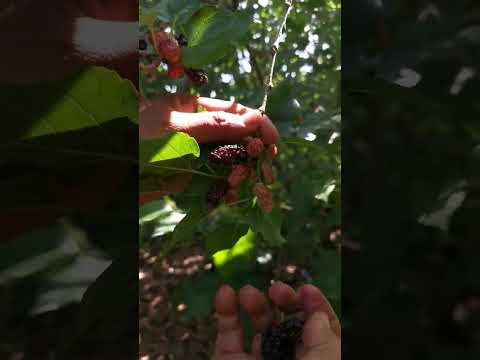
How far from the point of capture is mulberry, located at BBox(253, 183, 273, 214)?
2.45 feet

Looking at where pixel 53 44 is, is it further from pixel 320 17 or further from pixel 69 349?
pixel 320 17

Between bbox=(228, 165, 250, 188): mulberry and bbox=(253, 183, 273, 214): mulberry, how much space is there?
32 mm

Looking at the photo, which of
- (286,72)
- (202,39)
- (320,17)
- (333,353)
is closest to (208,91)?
(286,72)

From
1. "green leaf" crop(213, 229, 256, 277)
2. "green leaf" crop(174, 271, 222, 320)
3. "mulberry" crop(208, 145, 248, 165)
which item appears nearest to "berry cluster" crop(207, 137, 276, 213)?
"mulberry" crop(208, 145, 248, 165)

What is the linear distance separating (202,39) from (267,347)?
56cm

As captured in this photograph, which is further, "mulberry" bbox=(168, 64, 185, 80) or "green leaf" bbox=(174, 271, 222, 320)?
"green leaf" bbox=(174, 271, 222, 320)

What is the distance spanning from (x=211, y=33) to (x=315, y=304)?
0.51m

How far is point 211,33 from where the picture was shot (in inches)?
31.3

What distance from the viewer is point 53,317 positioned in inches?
10.0

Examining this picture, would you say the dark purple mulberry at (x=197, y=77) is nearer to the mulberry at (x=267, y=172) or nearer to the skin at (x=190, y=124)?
the skin at (x=190, y=124)

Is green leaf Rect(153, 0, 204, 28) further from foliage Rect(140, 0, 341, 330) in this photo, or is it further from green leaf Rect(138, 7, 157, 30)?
green leaf Rect(138, 7, 157, 30)

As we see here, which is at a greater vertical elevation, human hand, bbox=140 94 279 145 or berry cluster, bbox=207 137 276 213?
human hand, bbox=140 94 279 145

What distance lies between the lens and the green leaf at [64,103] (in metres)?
0.25

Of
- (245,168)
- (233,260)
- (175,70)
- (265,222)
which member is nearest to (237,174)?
(245,168)
